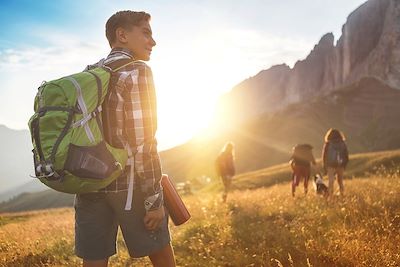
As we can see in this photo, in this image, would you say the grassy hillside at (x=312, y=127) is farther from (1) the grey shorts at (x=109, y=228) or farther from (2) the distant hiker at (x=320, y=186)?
(1) the grey shorts at (x=109, y=228)

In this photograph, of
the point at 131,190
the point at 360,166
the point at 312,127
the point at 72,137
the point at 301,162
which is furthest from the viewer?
the point at 312,127

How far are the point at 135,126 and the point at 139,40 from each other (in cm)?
77

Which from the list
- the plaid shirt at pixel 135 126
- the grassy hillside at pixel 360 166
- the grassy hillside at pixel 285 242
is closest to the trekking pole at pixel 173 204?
the plaid shirt at pixel 135 126

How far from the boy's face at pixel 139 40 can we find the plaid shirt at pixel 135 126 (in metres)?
0.28

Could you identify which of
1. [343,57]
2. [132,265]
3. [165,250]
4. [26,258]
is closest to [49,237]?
[26,258]

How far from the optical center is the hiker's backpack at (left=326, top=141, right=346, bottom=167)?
484 inches

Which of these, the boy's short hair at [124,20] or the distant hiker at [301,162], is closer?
the boy's short hair at [124,20]

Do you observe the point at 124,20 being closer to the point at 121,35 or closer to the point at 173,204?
the point at 121,35

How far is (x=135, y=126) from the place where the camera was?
282cm

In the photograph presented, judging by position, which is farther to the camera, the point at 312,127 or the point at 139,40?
the point at 312,127

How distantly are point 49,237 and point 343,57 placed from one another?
147 meters

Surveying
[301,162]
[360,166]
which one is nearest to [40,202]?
[360,166]

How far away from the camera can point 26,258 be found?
5.98 meters

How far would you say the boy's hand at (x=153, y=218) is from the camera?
281 centimetres
